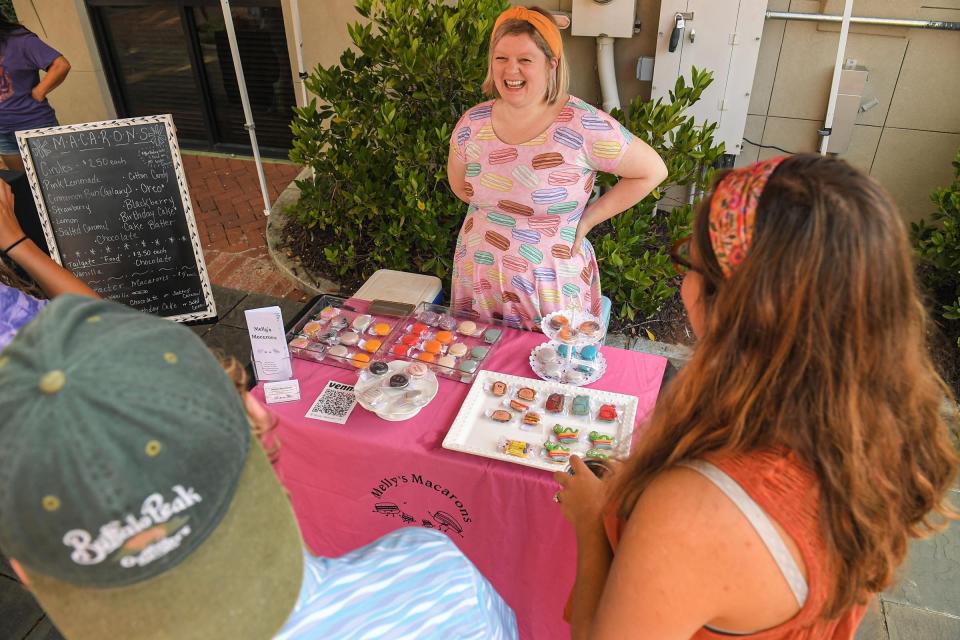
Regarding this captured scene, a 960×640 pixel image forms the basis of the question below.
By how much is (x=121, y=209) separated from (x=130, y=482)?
3.00 metres

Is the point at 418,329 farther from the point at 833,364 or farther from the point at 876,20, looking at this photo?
the point at 876,20

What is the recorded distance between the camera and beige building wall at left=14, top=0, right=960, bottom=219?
12.2 feet

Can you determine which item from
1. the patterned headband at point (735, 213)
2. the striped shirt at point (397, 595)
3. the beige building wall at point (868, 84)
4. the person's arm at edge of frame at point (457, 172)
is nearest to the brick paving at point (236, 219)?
the person's arm at edge of frame at point (457, 172)

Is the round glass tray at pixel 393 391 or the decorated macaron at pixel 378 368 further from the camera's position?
the decorated macaron at pixel 378 368

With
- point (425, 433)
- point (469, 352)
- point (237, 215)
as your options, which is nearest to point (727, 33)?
point (469, 352)

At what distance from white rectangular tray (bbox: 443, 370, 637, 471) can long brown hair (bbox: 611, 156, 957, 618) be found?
0.86m

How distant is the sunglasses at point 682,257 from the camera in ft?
3.90

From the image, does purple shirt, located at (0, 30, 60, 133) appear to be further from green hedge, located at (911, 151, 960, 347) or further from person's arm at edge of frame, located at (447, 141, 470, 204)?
green hedge, located at (911, 151, 960, 347)

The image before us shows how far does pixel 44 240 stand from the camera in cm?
331

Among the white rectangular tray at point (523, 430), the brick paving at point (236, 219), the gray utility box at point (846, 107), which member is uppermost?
the gray utility box at point (846, 107)

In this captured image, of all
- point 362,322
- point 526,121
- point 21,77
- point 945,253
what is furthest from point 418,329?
point 21,77

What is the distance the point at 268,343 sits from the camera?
214 cm

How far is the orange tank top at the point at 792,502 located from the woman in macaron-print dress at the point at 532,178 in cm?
161

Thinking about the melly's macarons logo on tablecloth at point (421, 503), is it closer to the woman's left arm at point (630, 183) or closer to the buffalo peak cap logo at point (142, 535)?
the woman's left arm at point (630, 183)
